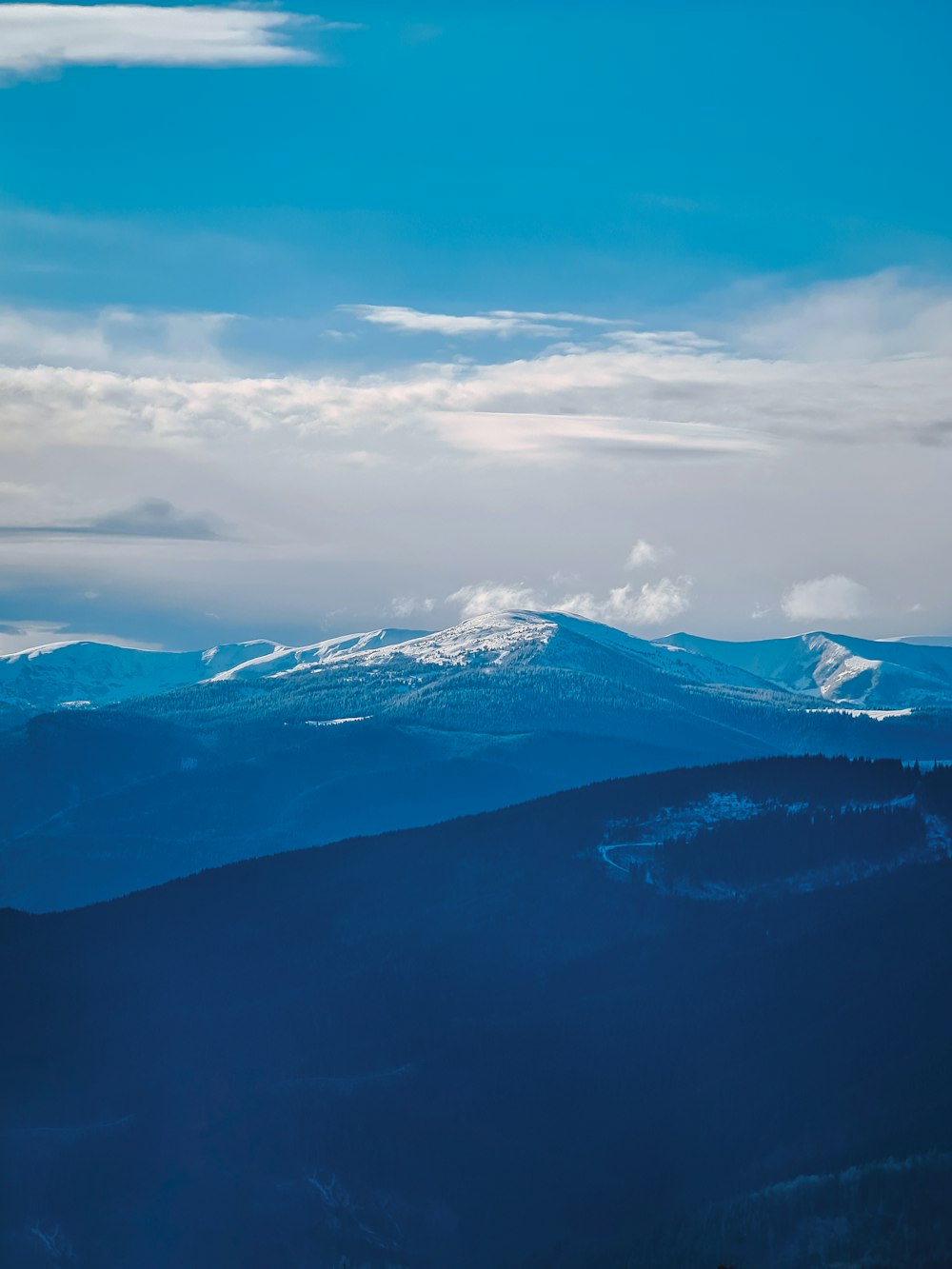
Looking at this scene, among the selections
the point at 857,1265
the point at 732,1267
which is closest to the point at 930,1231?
the point at 857,1265

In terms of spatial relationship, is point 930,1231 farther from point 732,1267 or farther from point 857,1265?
point 732,1267
